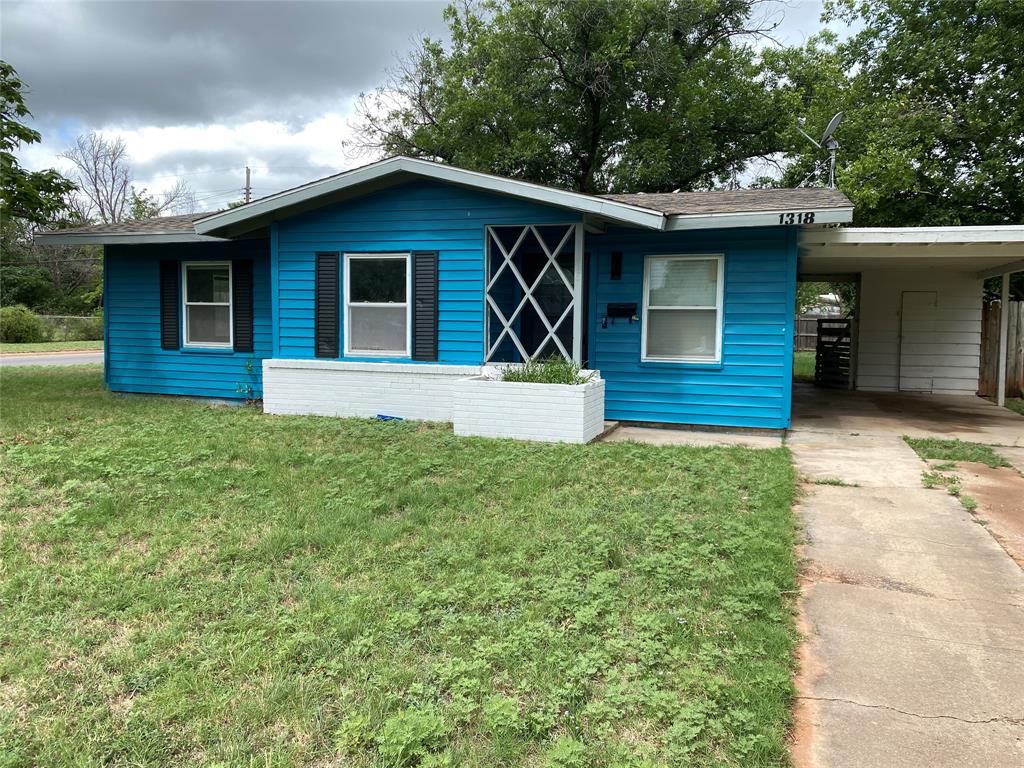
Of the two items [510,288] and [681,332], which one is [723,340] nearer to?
[681,332]

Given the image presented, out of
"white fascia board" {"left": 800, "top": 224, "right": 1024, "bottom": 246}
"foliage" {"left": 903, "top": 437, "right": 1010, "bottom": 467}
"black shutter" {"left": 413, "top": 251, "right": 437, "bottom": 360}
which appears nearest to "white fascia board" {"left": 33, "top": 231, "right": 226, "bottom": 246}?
"black shutter" {"left": 413, "top": 251, "right": 437, "bottom": 360}

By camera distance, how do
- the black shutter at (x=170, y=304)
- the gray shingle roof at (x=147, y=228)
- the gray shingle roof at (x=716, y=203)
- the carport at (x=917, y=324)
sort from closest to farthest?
1. the gray shingle roof at (x=716, y=203)
2. the gray shingle roof at (x=147, y=228)
3. the black shutter at (x=170, y=304)
4. the carport at (x=917, y=324)

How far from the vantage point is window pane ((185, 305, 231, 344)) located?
10.4 m

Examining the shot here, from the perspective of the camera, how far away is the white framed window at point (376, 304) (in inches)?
343

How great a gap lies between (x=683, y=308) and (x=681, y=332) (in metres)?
0.29

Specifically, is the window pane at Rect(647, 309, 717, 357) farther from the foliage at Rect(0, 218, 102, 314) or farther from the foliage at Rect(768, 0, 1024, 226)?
the foliage at Rect(0, 218, 102, 314)

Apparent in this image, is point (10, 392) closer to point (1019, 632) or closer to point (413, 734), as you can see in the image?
point (413, 734)

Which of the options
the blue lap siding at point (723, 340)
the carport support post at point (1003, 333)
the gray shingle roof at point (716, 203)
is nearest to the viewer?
the gray shingle roof at point (716, 203)

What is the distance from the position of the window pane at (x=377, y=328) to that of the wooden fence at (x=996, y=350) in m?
10.6

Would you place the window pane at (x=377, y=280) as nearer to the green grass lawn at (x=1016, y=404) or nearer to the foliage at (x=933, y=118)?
the green grass lawn at (x=1016, y=404)

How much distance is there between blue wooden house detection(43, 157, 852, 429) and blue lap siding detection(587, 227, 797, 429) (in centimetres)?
2

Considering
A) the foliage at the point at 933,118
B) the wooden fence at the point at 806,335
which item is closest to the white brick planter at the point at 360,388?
the foliage at the point at 933,118

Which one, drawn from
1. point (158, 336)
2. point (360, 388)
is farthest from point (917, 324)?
point (158, 336)

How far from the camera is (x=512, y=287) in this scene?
953 cm
